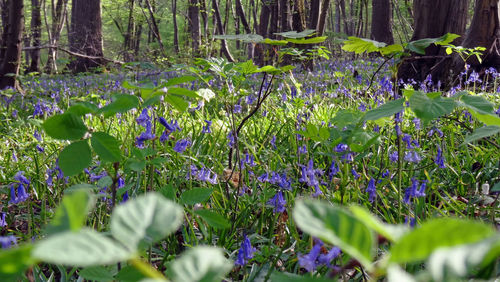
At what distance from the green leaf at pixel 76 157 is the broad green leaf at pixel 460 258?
942 mm

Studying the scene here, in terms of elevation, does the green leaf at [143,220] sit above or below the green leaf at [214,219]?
above

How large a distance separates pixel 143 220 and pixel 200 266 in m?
0.07

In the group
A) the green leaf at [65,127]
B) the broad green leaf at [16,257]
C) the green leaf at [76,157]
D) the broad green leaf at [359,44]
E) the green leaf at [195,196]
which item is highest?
the broad green leaf at [359,44]

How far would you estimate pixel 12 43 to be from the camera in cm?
689

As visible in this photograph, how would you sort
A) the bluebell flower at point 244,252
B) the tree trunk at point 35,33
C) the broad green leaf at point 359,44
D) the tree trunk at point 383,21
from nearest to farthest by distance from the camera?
the bluebell flower at point 244,252 → the broad green leaf at point 359,44 → the tree trunk at point 35,33 → the tree trunk at point 383,21

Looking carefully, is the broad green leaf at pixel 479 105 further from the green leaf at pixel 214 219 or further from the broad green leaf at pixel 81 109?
the broad green leaf at pixel 81 109

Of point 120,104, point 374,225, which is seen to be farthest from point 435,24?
point 374,225

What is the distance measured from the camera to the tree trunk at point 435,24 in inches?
263

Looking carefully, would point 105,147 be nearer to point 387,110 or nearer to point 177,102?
point 177,102

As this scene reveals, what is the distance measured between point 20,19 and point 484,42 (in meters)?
7.63

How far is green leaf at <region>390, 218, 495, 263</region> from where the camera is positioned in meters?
0.31

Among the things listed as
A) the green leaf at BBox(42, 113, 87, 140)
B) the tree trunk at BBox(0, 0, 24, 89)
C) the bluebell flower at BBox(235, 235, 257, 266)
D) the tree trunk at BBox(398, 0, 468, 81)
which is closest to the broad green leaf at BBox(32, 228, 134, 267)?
the green leaf at BBox(42, 113, 87, 140)

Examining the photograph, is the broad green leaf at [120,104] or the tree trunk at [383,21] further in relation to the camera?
the tree trunk at [383,21]

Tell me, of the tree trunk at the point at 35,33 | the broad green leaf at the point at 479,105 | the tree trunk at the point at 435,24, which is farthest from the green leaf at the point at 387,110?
the tree trunk at the point at 35,33
